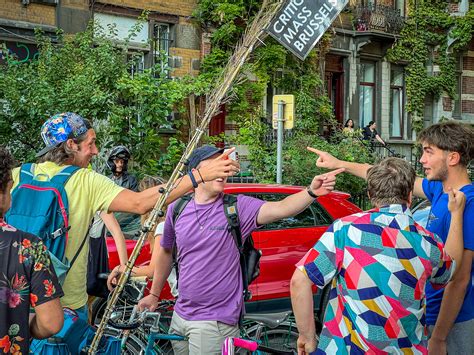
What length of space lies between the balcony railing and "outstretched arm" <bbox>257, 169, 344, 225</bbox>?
20725 millimetres

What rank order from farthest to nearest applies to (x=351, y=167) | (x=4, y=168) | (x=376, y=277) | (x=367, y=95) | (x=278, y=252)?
(x=367, y=95)
(x=278, y=252)
(x=351, y=167)
(x=376, y=277)
(x=4, y=168)

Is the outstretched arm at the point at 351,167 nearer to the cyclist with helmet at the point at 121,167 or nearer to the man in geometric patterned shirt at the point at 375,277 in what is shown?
the man in geometric patterned shirt at the point at 375,277

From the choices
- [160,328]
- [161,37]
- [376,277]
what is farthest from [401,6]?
[376,277]

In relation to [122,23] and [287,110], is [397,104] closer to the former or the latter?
[122,23]

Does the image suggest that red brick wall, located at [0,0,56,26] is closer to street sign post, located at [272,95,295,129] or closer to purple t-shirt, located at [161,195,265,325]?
street sign post, located at [272,95,295,129]

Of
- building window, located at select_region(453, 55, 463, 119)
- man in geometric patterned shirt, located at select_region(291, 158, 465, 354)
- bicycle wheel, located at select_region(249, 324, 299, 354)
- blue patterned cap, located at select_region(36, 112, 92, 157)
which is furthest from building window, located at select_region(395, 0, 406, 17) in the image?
man in geometric patterned shirt, located at select_region(291, 158, 465, 354)

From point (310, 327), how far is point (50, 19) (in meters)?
14.1

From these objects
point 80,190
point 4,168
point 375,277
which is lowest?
point 375,277

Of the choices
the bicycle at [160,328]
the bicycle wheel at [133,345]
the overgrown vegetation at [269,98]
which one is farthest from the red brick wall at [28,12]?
the bicycle wheel at [133,345]

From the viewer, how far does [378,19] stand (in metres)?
24.8

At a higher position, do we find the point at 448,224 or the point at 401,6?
the point at 401,6

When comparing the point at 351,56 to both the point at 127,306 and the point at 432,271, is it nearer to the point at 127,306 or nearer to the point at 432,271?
the point at 127,306

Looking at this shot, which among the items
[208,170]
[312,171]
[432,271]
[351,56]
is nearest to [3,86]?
[312,171]

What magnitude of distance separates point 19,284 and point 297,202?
1790mm
